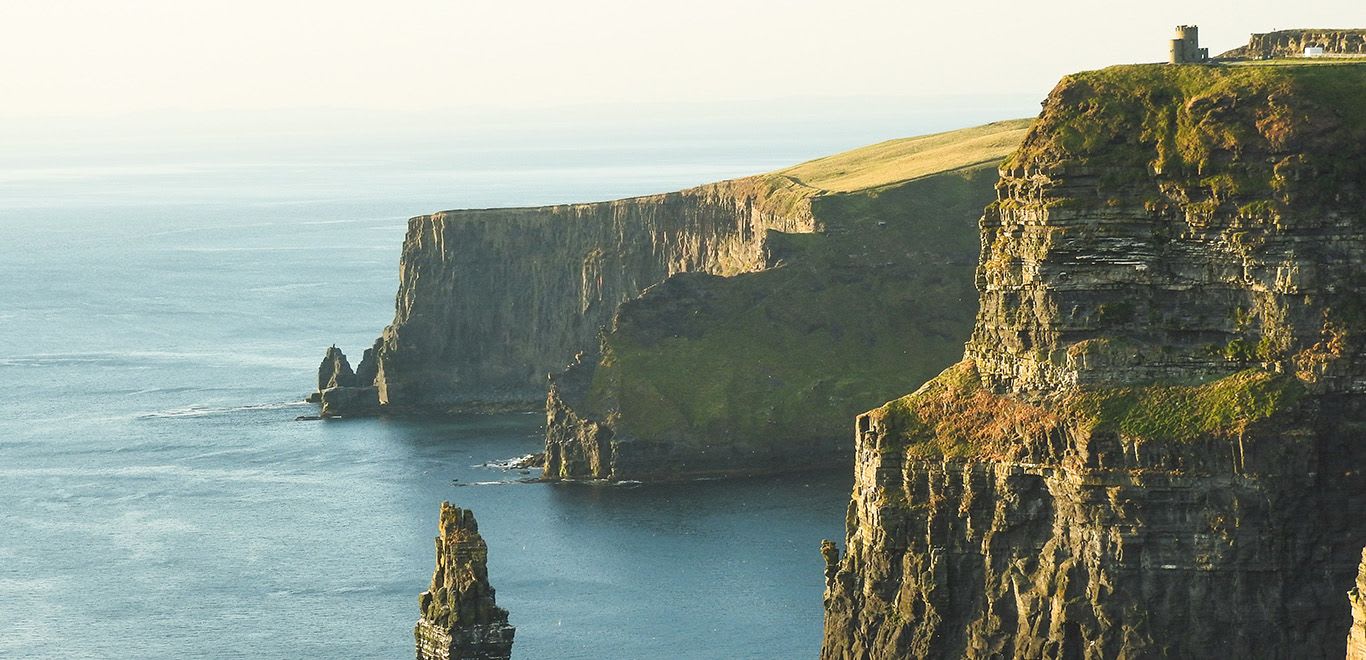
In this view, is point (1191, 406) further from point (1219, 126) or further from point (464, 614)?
point (464, 614)

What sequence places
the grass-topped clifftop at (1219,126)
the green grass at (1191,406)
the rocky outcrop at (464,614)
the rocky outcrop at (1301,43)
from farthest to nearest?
the rocky outcrop at (1301,43)
the grass-topped clifftop at (1219,126)
the green grass at (1191,406)
the rocky outcrop at (464,614)

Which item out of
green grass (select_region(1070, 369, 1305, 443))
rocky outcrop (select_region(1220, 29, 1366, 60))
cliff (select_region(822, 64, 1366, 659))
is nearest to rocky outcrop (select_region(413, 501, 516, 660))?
cliff (select_region(822, 64, 1366, 659))

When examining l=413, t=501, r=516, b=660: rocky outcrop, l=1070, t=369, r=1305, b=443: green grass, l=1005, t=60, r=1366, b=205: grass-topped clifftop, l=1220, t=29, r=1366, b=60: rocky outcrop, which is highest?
l=1220, t=29, r=1366, b=60: rocky outcrop

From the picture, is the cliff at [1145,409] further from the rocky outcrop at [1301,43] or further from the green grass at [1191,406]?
the rocky outcrop at [1301,43]

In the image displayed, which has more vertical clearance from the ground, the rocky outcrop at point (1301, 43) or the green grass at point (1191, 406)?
the rocky outcrop at point (1301, 43)

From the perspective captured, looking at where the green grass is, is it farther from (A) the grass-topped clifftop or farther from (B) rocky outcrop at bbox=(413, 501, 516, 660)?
(B) rocky outcrop at bbox=(413, 501, 516, 660)

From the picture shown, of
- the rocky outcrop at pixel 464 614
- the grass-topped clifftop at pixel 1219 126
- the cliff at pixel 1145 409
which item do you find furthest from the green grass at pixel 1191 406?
the rocky outcrop at pixel 464 614
